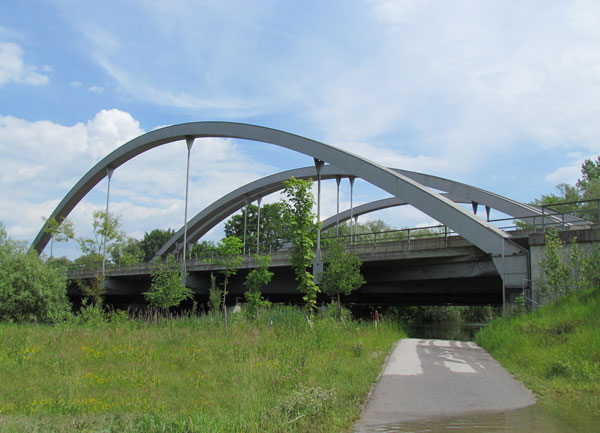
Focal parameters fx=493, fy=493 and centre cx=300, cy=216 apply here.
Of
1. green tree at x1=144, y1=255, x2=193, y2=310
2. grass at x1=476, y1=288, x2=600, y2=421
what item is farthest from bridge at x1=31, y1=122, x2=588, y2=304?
green tree at x1=144, y1=255, x2=193, y2=310

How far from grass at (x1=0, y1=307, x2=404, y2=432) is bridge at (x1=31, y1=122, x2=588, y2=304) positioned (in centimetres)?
690

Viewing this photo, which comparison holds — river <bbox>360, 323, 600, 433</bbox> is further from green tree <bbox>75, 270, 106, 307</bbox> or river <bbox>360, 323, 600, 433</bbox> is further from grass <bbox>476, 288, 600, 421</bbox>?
green tree <bbox>75, 270, 106, 307</bbox>

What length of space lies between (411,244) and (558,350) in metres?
12.6

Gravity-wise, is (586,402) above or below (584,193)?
below

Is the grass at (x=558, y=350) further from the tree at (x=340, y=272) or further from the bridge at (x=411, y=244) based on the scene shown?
the tree at (x=340, y=272)

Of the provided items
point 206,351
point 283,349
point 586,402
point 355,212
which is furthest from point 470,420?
point 355,212

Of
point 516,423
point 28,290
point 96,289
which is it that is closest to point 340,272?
point 96,289

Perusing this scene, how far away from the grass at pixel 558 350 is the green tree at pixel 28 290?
21.2 meters

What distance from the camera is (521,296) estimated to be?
15547 mm

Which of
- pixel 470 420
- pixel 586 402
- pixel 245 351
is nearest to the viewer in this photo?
pixel 470 420

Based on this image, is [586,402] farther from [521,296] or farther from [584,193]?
[584,193]

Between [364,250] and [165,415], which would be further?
[364,250]

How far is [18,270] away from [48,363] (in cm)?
1916

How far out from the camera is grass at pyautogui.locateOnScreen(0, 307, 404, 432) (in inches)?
216
